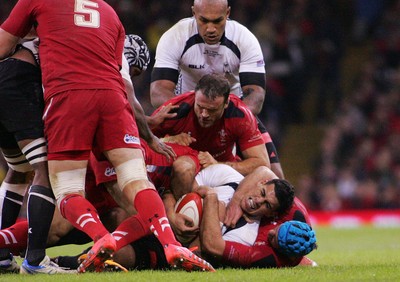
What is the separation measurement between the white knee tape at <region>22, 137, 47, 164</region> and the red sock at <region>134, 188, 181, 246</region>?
30.3 inches

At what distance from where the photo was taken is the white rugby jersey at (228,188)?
6598mm

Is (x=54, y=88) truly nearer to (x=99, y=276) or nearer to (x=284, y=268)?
(x=99, y=276)

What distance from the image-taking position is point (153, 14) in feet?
58.2

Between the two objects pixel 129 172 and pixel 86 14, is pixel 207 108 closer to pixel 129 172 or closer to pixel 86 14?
pixel 129 172

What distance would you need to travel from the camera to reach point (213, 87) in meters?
7.08

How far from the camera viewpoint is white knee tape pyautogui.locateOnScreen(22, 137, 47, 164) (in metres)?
6.21

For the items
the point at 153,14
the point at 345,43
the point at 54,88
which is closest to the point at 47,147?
the point at 54,88

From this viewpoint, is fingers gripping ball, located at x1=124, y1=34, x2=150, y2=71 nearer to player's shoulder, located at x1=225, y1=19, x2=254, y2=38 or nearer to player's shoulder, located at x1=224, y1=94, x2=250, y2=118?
player's shoulder, located at x1=224, y1=94, x2=250, y2=118

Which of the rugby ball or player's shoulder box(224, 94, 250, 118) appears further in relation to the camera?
player's shoulder box(224, 94, 250, 118)

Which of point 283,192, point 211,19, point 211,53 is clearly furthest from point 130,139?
point 211,53

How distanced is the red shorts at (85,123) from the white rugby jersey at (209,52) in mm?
2488

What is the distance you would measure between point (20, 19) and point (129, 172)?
4.36ft

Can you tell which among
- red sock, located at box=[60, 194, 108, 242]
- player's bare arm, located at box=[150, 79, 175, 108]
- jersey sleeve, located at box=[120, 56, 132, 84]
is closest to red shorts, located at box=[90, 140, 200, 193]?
jersey sleeve, located at box=[120, 56, 132, 84]

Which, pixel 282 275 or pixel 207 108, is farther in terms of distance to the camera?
pixel 207 108
